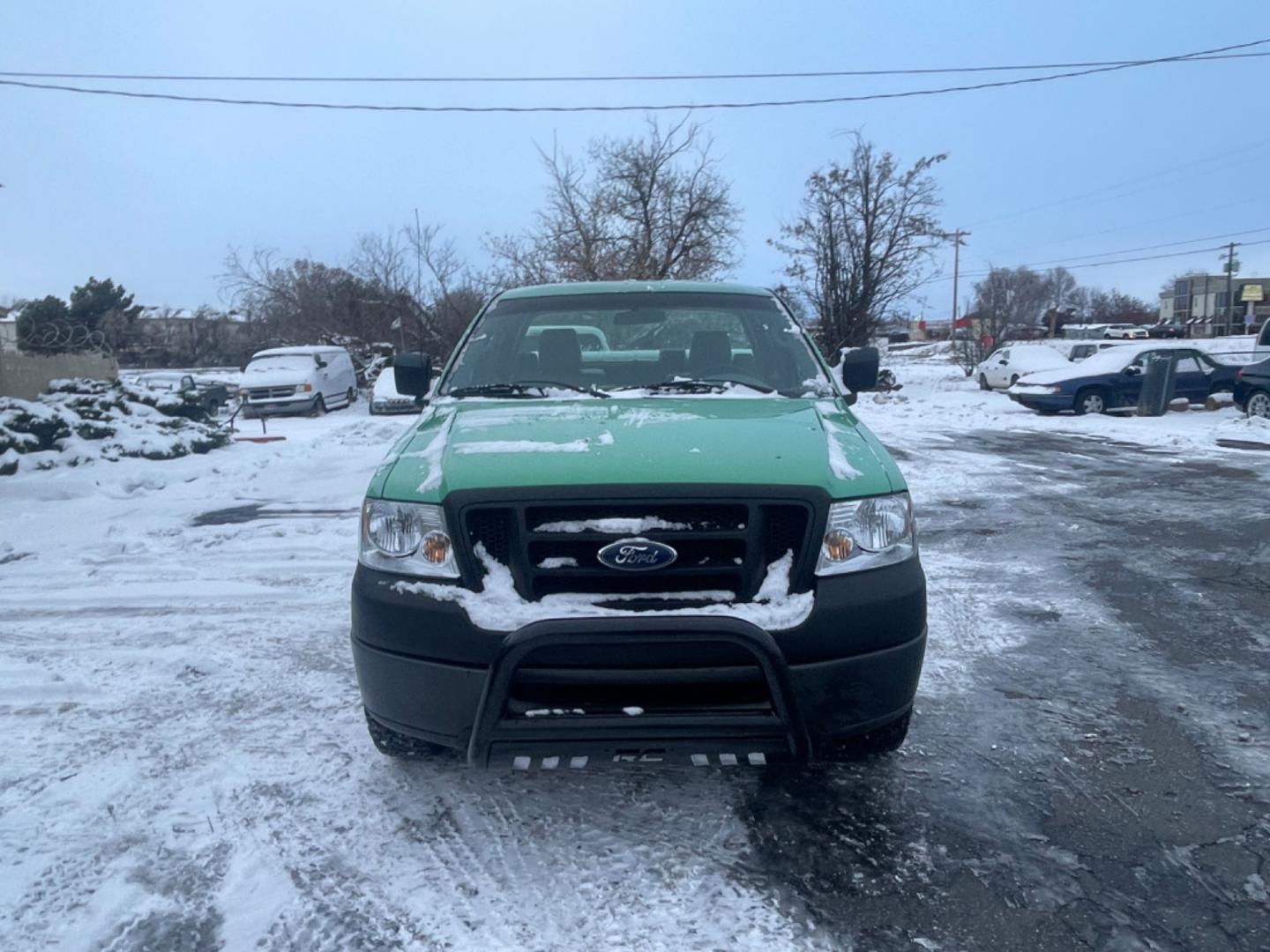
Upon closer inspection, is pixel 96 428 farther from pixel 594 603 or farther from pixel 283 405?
pixel 594 603

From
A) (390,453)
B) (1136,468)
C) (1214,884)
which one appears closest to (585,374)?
(390,453)

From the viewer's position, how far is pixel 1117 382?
1966 centimetres

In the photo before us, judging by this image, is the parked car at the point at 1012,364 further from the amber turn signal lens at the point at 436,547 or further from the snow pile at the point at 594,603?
the amber turn signal lens at the point at 436,547

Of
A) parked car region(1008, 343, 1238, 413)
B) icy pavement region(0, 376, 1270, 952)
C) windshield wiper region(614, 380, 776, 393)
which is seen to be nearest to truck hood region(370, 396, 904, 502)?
windshield wiper region(614, 380, 776, 393)

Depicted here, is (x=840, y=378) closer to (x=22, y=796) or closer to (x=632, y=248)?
(x=22, y=796)

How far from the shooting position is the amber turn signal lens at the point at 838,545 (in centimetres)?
299

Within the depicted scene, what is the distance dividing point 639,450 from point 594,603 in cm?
56

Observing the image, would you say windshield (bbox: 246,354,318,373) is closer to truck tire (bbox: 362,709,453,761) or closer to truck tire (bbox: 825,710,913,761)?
truck tire (bbox: 362,709,453,761)

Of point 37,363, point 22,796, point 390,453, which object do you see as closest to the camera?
point 22,796

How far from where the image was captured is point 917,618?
3.04 metres

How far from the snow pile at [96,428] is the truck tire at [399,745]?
960cm

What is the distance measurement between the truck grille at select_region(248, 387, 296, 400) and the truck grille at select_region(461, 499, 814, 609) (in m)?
21.0

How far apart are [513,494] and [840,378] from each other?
274 cm

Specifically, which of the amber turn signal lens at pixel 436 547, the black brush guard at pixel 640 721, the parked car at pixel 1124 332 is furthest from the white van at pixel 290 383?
the parked car at pixel 1124 332
